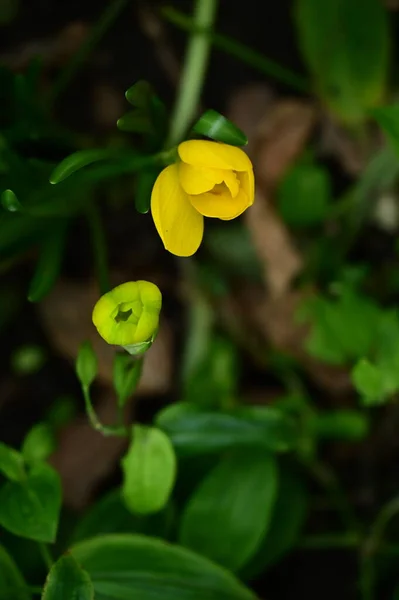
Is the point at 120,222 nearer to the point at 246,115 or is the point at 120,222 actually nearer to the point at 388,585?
the point at 246,115

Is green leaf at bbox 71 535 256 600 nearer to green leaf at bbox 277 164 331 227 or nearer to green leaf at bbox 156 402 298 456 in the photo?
green leaf at bbox 156 402 298 456

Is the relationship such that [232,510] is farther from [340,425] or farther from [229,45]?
[229,45]

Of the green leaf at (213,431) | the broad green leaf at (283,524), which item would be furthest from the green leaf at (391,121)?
the broad green leaf at (283,524)

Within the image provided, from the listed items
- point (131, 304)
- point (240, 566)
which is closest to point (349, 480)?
point (240, 566)

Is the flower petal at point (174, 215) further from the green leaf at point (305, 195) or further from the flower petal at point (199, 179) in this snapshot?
the green leaf at point (305, 195)

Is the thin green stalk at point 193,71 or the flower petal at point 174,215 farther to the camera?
the thin green stalk at point 193,71

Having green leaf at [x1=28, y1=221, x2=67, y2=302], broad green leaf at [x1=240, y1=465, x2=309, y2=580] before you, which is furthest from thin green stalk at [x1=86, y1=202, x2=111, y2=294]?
broad green leaf at [x1=240, y1=465, x2=309, y2=580]
